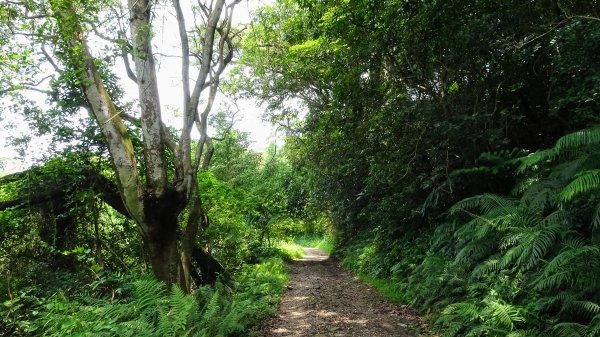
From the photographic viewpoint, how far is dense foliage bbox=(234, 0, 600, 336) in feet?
16.3

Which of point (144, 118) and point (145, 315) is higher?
point (144, 118)

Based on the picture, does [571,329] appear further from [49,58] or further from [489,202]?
[49,58]

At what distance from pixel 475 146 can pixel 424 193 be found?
248 centimetres

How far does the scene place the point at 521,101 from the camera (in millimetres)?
8742

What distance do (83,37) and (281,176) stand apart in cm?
1803

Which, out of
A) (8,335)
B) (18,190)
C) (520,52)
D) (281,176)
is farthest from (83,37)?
(281,176)

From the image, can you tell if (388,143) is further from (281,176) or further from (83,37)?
(281,176)

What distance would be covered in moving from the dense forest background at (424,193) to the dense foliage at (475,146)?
0.11 feet

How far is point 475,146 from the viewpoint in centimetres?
830

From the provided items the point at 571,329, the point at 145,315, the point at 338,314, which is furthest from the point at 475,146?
the point at 145,315

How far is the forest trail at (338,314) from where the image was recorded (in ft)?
22.3

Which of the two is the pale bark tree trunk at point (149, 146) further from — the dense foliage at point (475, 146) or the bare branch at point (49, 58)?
the dense foliage at point (475, 146)

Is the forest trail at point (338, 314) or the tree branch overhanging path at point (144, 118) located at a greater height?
the tree branch overhanging path at point (144, 118)

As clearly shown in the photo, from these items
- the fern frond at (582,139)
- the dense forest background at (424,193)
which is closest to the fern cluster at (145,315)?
the dense forest background at (424,193)
